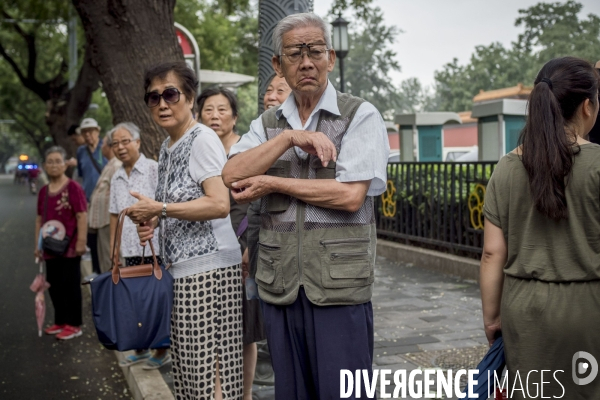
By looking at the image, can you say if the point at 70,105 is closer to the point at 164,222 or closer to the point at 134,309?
the point at 164,222

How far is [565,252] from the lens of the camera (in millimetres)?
2613

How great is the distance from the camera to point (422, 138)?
603 inches

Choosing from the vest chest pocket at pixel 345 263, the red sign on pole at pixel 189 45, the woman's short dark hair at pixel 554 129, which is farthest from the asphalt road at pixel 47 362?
the woman's short dark hair at pixel 554 129

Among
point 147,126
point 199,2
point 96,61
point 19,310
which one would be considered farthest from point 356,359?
point 199,2

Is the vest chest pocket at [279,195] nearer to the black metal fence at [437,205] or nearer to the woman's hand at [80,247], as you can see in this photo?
the woman's hand at [80,247]

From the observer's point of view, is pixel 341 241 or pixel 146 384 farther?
pixel 146 384

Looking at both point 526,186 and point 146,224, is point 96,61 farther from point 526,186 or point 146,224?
point 526,186

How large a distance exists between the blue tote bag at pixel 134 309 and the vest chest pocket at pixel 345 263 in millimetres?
1114

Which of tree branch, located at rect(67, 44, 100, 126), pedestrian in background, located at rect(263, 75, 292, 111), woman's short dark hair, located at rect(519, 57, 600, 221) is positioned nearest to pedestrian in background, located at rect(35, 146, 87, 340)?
pedestrian in background, located at rect(263, 75, 292, 111)

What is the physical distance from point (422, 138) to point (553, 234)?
12.9 meters

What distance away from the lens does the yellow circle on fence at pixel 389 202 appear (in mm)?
11909

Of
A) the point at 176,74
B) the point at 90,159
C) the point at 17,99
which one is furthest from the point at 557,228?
the point at 17,99

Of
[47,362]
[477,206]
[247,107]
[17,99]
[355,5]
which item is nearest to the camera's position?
[47,362]

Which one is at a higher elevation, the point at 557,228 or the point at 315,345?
the point at 557,228
